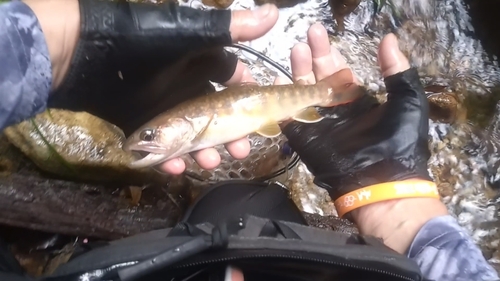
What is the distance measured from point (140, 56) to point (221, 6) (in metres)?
1.12

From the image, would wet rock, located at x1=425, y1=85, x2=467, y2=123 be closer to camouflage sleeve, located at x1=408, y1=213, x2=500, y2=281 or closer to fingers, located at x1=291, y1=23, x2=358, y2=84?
fingers, located at x1=291, y1=23, x2=358, y2=84

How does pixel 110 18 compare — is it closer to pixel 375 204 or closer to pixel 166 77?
pixel 166 77

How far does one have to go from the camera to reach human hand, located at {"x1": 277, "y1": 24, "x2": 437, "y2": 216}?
178 cm

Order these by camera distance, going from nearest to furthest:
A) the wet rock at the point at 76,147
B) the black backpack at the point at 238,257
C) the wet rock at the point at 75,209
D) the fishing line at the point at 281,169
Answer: the black backpack at the point at 238,257, the wet rock at the point at 75,209, the wet rock at the point at 76,147, the fishing line at the point at 281,169

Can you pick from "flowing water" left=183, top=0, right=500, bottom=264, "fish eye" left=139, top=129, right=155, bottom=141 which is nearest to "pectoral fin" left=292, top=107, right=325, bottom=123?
"fish eye" left=139, top=129, right=155, bottom=141

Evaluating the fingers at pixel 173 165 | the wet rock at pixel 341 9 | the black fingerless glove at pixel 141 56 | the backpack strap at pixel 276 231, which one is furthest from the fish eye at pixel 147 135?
the wet rock at pixel 341 9

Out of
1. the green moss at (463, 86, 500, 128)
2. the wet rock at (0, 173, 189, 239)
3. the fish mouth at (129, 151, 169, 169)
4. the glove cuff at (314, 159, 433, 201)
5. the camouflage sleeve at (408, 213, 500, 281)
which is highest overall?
the fish mouth at (129, 151, 169, 169)

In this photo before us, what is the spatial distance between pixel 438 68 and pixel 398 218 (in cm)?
138

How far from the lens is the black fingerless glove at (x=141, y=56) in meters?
1.54

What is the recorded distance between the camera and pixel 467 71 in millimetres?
2840

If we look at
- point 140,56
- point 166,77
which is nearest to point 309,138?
point 166,77

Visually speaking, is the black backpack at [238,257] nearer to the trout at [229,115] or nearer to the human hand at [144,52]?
the trout at [229,115]

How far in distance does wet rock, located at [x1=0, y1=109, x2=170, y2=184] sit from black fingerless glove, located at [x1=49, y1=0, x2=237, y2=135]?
0.75ft

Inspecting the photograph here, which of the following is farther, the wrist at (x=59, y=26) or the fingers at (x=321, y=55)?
the fingers at (x=321, y=55)
